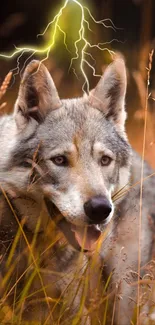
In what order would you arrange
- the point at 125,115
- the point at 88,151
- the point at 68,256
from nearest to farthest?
the point at 88,151, the point at 68,256, the point at 125,115

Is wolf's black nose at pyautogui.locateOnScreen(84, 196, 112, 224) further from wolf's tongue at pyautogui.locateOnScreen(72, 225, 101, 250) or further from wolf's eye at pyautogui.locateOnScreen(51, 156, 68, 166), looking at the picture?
wolf's eye at pyautogui.locateOnScreen(51, 156, 68, 166)

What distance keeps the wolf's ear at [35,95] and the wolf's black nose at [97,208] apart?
895mm

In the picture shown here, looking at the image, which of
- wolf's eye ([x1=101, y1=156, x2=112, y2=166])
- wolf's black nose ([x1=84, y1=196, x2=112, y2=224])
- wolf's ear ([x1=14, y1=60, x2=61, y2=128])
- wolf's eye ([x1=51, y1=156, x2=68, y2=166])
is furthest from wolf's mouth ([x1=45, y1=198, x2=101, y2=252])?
wolf's ear ([x1=14, y1=60, x2=61, y2=128])

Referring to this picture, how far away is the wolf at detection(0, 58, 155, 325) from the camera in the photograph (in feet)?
11.3

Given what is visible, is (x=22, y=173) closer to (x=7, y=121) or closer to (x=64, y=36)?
(x=7, y=121)

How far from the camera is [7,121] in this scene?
4246 millimetres

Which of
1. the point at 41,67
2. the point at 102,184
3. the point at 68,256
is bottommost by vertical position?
the point at 68,256

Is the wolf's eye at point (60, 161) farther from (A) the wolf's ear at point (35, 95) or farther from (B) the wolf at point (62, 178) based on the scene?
(A) the wolf's ear at point (35, 95)

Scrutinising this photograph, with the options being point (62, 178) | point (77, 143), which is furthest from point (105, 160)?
point (62, 178)

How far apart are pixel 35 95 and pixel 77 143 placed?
1.46 feet

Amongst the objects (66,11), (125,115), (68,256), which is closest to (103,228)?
(68,256)

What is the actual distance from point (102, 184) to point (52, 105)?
0.78m

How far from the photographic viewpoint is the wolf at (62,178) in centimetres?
345

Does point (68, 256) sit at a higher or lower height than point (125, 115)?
lower
